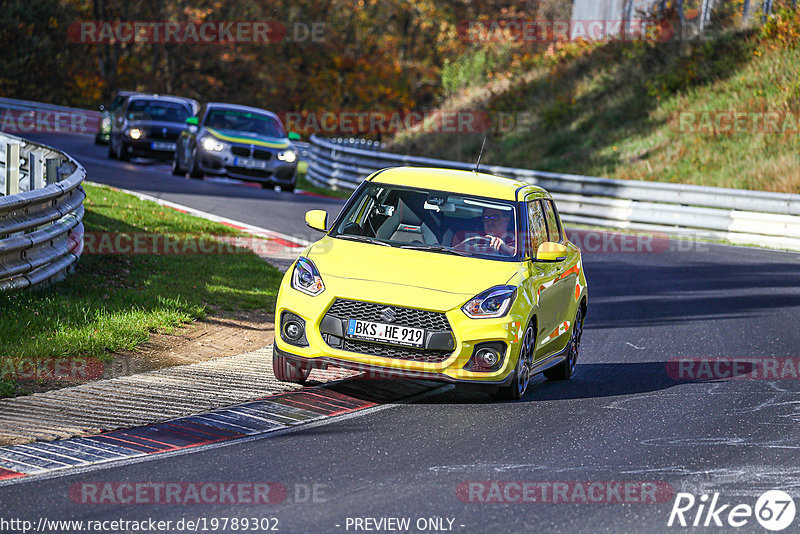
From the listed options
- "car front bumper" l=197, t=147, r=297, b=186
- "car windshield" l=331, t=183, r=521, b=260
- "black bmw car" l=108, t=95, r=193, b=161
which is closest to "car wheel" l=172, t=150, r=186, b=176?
"car front bumper" l=197, t=147, r=297, b=186

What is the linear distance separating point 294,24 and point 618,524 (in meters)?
62.3

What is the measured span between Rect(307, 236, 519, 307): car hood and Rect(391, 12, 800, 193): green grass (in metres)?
20.2

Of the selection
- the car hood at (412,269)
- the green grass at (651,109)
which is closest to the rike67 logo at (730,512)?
the car hood at (412,269)

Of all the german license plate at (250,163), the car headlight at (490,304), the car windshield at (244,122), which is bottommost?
the german license plate at (250,163)

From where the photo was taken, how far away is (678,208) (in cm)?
2517

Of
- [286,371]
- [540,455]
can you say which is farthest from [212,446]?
[540,455]

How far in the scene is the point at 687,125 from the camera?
32906mm

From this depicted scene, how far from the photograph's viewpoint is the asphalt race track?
5891 millimetres

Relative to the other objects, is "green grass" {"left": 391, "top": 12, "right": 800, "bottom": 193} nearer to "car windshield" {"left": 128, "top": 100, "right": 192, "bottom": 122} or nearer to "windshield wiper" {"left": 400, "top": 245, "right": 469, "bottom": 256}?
"car windshield" {"left": 128, "top": 100, "right": 192, "bottom": 122}

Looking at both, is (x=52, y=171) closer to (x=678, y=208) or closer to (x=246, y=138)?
(x=246, y=138)

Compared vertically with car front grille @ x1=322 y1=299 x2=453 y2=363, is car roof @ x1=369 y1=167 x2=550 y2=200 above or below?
above

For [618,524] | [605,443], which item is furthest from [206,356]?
[618,524]

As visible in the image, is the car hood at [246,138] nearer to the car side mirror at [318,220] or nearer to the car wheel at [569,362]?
the car wheel at [569,362]

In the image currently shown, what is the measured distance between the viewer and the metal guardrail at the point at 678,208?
2359 cm
